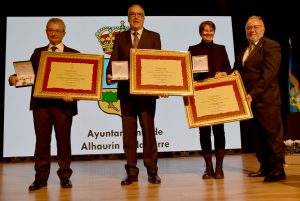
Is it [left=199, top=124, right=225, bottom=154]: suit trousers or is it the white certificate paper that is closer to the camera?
the white certificate paper

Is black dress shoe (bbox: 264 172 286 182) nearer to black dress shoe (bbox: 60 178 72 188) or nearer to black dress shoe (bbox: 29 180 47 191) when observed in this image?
black dress shoe (bbox: 60 178 72 188)

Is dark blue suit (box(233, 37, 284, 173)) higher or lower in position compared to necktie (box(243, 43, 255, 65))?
lower

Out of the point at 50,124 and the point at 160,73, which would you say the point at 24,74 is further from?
the point at 160,73

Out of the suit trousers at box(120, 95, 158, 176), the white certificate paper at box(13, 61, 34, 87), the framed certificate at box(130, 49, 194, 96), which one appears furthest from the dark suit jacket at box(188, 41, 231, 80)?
the white certificate paper at box(13, 61, 34, 87)

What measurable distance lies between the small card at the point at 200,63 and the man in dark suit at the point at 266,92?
1.16 feet

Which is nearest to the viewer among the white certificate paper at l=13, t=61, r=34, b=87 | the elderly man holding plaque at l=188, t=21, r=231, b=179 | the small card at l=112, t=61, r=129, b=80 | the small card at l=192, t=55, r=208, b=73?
the white certificate paper at l=13, t=61, r=34, b=87

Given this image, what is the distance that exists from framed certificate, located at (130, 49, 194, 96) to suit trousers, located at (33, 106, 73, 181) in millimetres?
627

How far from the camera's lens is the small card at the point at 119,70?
301cm

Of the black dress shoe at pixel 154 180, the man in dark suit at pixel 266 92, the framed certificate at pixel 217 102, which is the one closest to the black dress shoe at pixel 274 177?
the man in dark suit at pixel 266 92

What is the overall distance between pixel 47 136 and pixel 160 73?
1.04 meters

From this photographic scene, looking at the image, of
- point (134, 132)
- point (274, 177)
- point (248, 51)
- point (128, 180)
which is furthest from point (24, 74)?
point (274, 177)

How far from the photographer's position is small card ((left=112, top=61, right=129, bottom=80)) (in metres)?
3.01

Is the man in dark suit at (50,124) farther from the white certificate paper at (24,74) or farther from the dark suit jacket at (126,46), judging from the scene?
the dark suit jacket at (126,46)

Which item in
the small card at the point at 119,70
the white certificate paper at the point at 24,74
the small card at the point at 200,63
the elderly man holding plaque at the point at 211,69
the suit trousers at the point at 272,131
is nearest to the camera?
the white certificate paper at the point at 24,74
